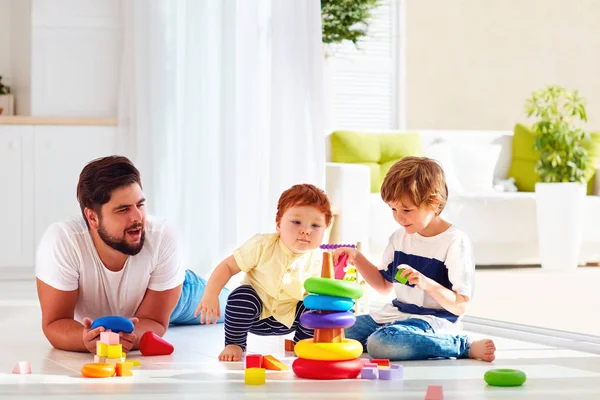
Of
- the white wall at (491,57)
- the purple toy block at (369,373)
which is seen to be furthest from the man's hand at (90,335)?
the white wall at (491,57)

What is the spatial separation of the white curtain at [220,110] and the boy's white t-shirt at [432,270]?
1007 millimetres

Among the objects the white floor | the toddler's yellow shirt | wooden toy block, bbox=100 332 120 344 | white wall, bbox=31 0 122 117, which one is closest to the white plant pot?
white wall, bbox=31 0 122 117

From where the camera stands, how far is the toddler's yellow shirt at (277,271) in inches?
108

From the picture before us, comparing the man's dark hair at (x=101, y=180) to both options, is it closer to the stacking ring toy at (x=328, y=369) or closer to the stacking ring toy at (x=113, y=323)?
the stacking ring toy at (x=113, y=323)

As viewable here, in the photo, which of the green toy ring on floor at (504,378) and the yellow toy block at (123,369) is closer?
the green toy ring on floor at (504,378)

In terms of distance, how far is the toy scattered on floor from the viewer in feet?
7.91

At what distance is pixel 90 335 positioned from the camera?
2.61 meters

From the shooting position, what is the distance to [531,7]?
8.05m

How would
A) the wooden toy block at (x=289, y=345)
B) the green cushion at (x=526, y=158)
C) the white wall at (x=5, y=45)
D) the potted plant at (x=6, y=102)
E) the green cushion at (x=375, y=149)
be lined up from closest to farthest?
the wooden toy block at (x=289, y=345) < the potted plant at (x=6, y=102) < the white wall at (x=5, y=45) < the green cushion at (x=375, y=149) < the green cushion at (x=526, y=158)

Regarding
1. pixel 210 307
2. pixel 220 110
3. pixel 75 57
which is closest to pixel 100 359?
pixel 210 307

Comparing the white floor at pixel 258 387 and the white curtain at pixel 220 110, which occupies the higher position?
the white curtain at pixel 220 110

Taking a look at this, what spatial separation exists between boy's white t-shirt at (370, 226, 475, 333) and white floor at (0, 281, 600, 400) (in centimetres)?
16

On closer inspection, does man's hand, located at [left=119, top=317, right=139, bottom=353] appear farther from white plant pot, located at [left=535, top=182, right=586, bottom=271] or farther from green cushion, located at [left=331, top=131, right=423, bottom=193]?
white plant pot, located at [left=535, top=182, right=586, bottom=271]

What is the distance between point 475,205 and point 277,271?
345cm
